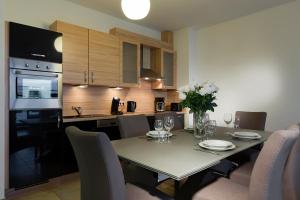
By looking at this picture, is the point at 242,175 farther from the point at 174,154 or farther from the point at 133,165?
the point at 133,165

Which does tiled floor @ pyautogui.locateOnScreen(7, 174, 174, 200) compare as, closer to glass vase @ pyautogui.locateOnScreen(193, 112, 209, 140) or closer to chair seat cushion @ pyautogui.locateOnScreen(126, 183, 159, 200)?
glass vase @ pyautogui.locateOnScreen(193, 112, 209, 140)

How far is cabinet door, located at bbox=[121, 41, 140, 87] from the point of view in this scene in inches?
132

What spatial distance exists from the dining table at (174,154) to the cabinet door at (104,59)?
5.07 feet

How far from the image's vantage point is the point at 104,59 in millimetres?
3068

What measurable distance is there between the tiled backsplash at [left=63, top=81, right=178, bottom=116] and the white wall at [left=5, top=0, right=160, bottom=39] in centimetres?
97

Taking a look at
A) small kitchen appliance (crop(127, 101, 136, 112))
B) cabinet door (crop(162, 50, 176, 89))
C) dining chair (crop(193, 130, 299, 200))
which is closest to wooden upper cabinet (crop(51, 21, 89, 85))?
small kitchen appliance (crop(127, 101, 136, 112))

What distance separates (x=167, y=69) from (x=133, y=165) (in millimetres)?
2604

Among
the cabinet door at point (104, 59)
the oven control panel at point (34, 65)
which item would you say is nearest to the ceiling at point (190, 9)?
the cabinet door at point (104, 59)

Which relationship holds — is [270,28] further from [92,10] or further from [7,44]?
[7,44]

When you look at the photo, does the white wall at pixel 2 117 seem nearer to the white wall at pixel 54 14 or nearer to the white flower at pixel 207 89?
the white wall at pixel 54 14

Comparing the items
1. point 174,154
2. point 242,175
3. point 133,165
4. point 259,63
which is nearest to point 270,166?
point 174,154

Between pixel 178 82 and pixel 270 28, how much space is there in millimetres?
1805

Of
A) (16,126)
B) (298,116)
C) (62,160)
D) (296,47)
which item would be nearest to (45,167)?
(62,160)

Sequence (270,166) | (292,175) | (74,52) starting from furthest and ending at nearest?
(74,52)
(292,175)
(270,166)
